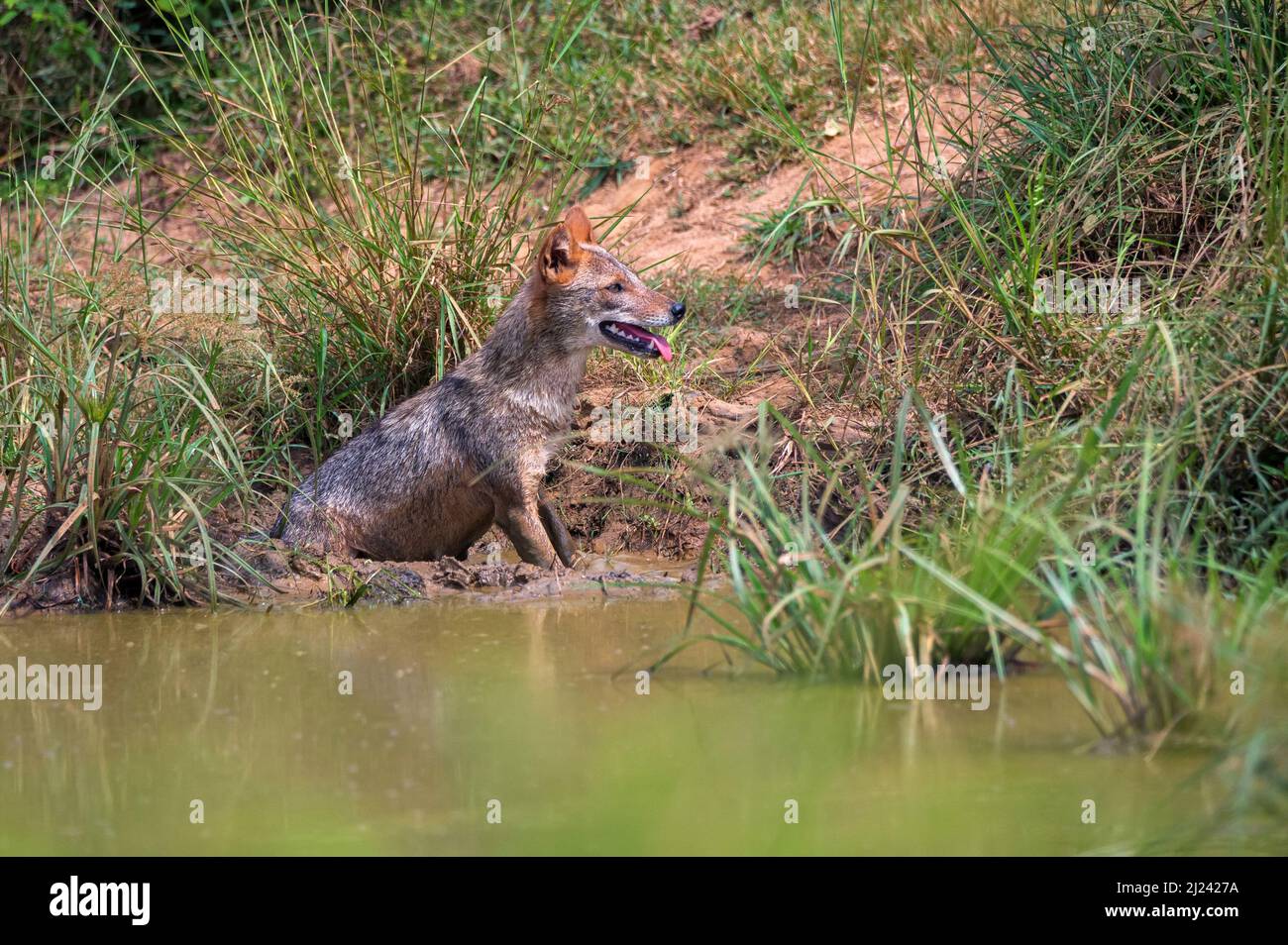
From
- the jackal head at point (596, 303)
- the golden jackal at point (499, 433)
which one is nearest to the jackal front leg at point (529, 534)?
the golden jackal at point (499, 433)

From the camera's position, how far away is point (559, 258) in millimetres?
7609

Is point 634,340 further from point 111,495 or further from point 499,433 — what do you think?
point 111,495

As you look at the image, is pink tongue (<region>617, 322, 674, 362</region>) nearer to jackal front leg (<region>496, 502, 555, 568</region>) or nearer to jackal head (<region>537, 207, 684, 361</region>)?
jackal head (<region>537, 207, 684, 361</region>)

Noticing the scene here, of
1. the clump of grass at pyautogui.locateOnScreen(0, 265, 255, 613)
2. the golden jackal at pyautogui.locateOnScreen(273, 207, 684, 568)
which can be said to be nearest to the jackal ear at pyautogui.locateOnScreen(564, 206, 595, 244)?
the golden jackal at pyautogui.locateOnScreen(273, 207, 684, 568)

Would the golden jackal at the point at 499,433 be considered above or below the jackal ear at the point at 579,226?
below

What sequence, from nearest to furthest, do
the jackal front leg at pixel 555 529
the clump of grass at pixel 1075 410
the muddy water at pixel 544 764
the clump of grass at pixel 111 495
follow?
1. the muddy water at pixel 544 764
2. the clump of grass at pixel 1075 410
3. the clump of grass at pixel 111 495
4. the jackal front leg at pixel 555 529

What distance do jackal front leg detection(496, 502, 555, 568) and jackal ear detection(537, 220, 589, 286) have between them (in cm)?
117

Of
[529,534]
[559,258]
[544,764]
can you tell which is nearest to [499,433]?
[529,534]

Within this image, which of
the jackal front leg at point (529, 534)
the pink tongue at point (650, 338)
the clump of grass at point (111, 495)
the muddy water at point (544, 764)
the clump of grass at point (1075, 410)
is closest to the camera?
the muddy water at point (544, 764)

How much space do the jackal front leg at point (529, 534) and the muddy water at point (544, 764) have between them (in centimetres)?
159

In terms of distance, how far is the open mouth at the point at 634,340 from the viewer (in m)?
7.59

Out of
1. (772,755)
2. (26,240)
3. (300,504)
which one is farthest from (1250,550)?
(26,240)

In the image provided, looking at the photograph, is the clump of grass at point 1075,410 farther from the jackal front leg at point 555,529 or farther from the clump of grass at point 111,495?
the clump of grass at point 111,495

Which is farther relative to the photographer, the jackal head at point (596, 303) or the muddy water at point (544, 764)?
the jackal head at point (596, 303)
